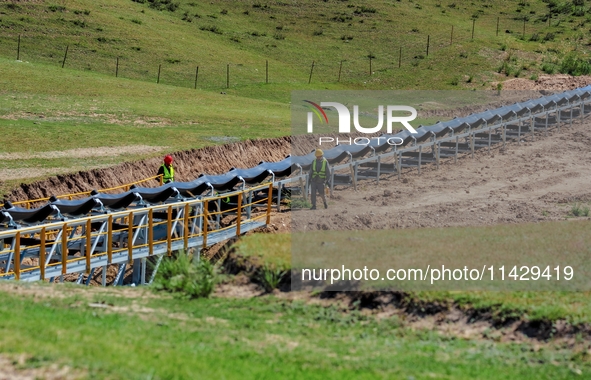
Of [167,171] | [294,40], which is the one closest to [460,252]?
[167,171]

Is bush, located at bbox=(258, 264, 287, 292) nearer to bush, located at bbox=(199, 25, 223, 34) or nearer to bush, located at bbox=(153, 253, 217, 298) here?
bush, located at bbox=(153, 253, 217, 298)

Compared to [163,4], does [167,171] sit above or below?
below

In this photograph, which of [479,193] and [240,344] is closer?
[240,344]

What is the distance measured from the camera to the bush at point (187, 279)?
1466cm

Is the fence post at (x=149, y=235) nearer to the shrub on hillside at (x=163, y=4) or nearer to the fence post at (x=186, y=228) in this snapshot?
the fence post at (x=186, y=228)

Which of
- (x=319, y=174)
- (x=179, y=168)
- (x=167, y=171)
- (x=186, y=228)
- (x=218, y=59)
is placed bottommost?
(x=179, y=168)

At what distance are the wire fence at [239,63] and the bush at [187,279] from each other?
40.3 meters

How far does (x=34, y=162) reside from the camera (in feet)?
95.8

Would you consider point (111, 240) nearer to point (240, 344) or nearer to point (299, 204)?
point (240, 344)

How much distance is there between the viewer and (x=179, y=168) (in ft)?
107

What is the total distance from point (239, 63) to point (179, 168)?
30.7 m

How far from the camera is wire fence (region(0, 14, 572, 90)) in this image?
187 feet

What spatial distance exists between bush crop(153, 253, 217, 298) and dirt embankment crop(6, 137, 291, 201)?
36.5ft

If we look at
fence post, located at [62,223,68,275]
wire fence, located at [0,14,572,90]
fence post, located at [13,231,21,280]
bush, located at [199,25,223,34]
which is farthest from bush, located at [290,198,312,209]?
bush, located at [199,25,223,34]
